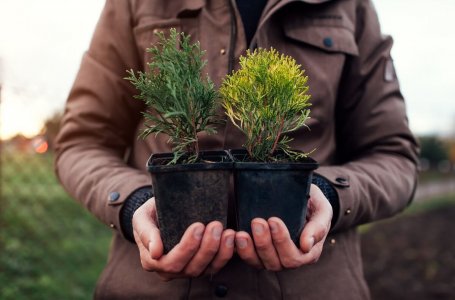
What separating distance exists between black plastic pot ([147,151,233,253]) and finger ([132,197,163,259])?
34 mm

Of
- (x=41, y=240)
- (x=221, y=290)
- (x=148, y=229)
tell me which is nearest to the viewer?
(x=148, y=229)

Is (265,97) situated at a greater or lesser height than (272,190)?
greater

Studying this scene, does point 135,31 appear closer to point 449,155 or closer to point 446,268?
point 446,268

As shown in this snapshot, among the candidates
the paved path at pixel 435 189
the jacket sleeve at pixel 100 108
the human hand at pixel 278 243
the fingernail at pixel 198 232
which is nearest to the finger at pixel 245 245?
the human hand at pixel 278 243

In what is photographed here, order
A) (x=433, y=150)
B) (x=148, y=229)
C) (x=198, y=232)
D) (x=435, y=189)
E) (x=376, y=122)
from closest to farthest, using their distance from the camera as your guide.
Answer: (x=198, y=232)
(x=148, y=229)
(x=376, y=122)
(x=435, y=189)
(x=433, y=150)

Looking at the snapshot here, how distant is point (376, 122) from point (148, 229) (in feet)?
3.57

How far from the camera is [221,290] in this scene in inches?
71.5

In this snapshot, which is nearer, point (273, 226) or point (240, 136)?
point (273, 226)

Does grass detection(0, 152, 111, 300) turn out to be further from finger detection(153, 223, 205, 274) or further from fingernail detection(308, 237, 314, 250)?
fingernail detection(308, 237, 314, 250)

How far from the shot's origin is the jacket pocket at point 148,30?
202cm

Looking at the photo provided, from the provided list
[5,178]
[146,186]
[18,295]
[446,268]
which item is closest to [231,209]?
[146,186]

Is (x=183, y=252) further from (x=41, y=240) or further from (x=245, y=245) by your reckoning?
(x=41, y=240)

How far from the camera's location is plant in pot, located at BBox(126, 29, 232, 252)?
1403 millimetres

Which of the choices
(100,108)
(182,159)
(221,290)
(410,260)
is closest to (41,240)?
(100,108)
